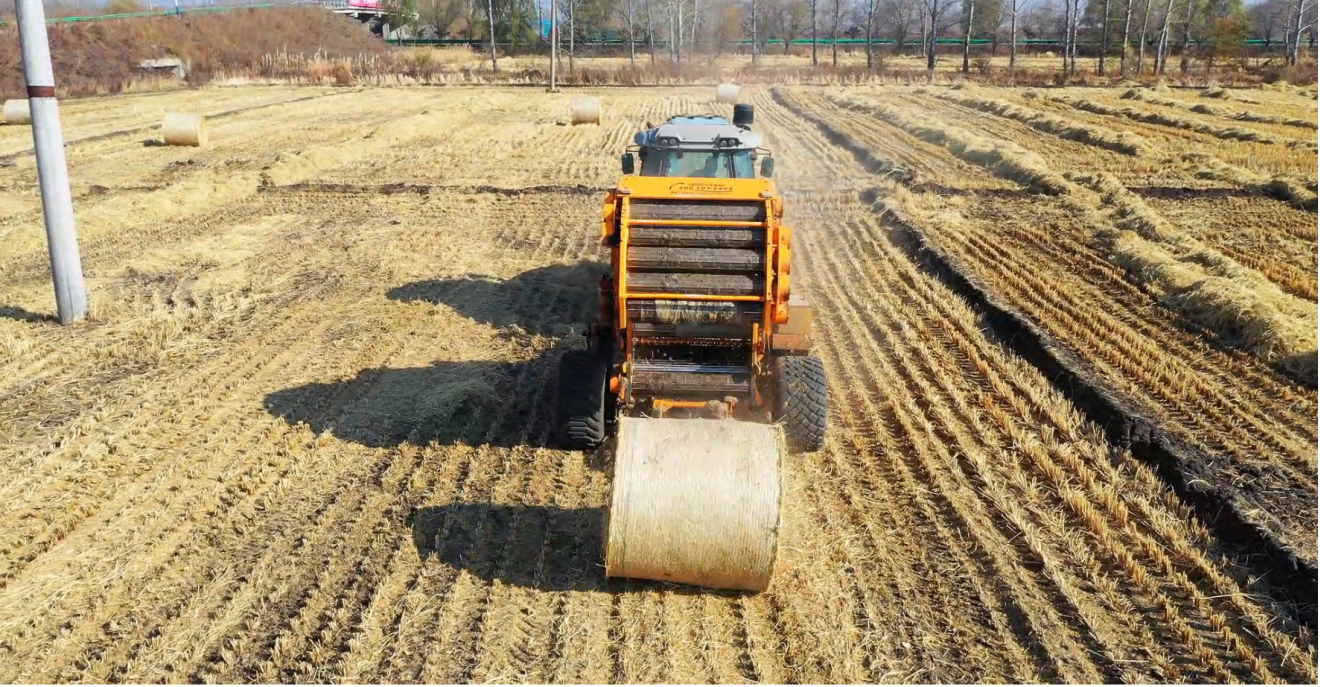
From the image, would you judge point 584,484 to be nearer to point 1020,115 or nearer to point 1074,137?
point 1074,137

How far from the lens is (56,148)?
1169cm

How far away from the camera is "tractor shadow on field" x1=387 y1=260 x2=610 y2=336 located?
12.1 meters

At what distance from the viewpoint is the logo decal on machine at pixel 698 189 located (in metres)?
8.38

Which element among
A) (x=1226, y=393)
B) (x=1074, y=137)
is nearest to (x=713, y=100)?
(x=1074, y=137)

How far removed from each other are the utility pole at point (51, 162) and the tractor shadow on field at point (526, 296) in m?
3.55

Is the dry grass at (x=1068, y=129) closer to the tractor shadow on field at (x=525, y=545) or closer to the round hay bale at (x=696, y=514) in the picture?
the tractor shadow on field at (x=525, y=545)

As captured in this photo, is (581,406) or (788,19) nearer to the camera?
(581,406)

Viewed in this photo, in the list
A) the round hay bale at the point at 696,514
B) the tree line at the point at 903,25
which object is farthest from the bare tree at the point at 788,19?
the round hay bale at the point at 696,514

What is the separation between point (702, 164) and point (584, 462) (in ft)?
12.4

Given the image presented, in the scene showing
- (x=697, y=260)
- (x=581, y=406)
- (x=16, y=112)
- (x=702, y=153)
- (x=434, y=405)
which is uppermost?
(x=702, y=153)

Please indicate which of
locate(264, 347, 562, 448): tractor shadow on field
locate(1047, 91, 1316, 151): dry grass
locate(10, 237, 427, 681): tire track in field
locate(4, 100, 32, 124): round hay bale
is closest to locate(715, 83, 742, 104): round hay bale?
locate(1047, 91, 1316, 151): dry grass

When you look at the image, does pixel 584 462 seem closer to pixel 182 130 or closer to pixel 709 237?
pixel 709 237

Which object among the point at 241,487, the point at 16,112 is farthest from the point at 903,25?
the point at 241,487

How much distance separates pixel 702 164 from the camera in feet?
35.0
